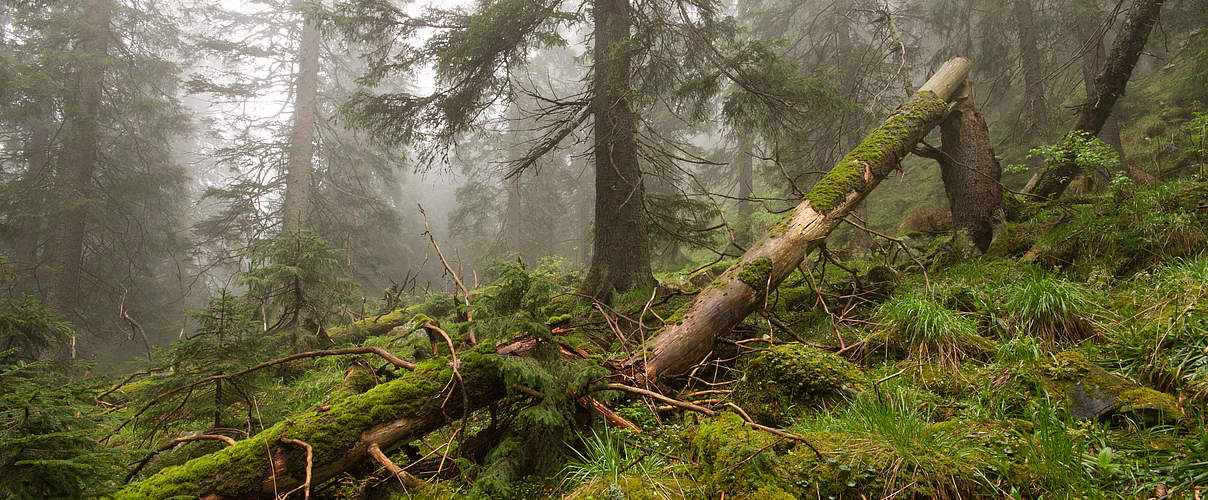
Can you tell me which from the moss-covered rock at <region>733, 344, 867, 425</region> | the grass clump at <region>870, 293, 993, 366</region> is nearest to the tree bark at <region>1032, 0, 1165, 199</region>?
the grass clump at <region>870, 293, 993, 366</region>

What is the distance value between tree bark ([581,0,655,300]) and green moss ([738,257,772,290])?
8.57ft

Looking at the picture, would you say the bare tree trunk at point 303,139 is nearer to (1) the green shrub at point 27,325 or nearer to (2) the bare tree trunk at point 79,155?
(2) the bare tree trunk at point 79,155

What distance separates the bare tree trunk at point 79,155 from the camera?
11.0 meters

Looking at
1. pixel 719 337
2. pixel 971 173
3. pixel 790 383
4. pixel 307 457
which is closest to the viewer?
pixel 307 457

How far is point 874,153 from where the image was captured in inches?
207

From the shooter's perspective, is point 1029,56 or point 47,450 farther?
point 1029,56

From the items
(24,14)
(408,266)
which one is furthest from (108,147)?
(408,266)

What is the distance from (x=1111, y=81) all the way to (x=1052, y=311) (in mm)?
4739

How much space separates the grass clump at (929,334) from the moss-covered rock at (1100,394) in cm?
74

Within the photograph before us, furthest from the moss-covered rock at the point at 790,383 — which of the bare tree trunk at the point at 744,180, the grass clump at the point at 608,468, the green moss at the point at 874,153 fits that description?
the bare tree trunk at the point at 744,180

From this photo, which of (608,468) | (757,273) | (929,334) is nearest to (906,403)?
(929,334)

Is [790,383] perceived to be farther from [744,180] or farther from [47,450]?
[744,180]

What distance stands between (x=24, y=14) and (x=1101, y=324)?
21868 mm

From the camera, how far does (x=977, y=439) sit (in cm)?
215
